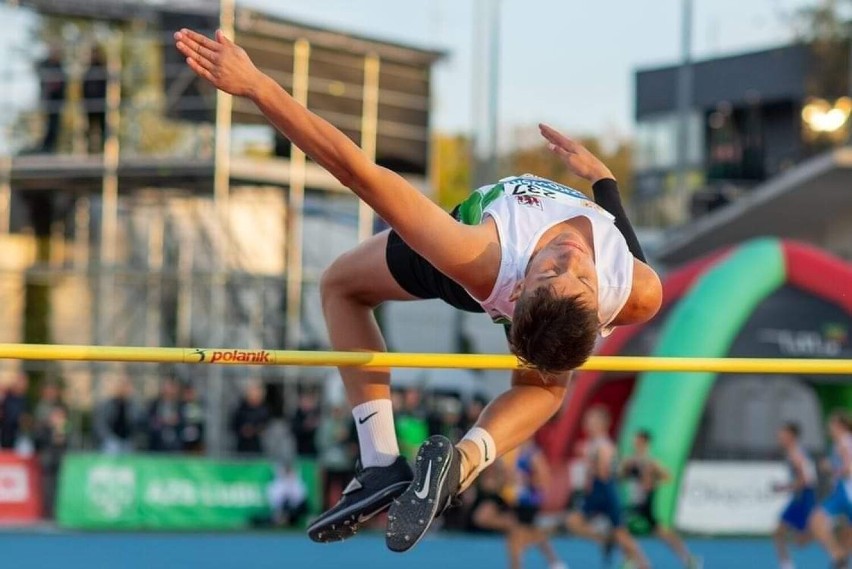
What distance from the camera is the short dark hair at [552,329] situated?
15.9 ft

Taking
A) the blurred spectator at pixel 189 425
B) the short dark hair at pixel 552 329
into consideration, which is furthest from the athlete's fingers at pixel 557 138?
the blurred spectator at pixel 189 425

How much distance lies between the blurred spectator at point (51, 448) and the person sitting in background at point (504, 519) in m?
4.64

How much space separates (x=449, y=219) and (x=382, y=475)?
4.30 ft

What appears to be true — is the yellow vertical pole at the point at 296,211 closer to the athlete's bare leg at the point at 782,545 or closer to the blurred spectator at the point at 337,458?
the blurred spectator at the point at 337,458

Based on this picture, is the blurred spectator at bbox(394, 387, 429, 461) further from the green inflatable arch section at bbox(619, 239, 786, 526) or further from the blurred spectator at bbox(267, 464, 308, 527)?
the green inflatable arch section at bbox(619, 239, 786, 526)

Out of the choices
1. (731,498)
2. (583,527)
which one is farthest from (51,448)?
(731,498)

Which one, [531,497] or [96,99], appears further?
[96,99]

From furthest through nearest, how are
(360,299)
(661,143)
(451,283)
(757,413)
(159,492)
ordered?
(661,143), (757,413), (159,492), (360,299), (451,283)

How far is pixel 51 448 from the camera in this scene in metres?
17.6

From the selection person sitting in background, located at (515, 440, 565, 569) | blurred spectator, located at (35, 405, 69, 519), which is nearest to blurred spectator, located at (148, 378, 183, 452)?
blurred spectator, located at (35, 405, 69, 519)

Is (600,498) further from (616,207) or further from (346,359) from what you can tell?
(346,359)

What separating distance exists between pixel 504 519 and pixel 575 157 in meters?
9.14

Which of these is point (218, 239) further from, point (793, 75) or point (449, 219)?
point (449, 219)

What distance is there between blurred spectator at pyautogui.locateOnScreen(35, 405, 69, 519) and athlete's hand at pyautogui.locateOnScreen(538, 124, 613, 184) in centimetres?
1187
